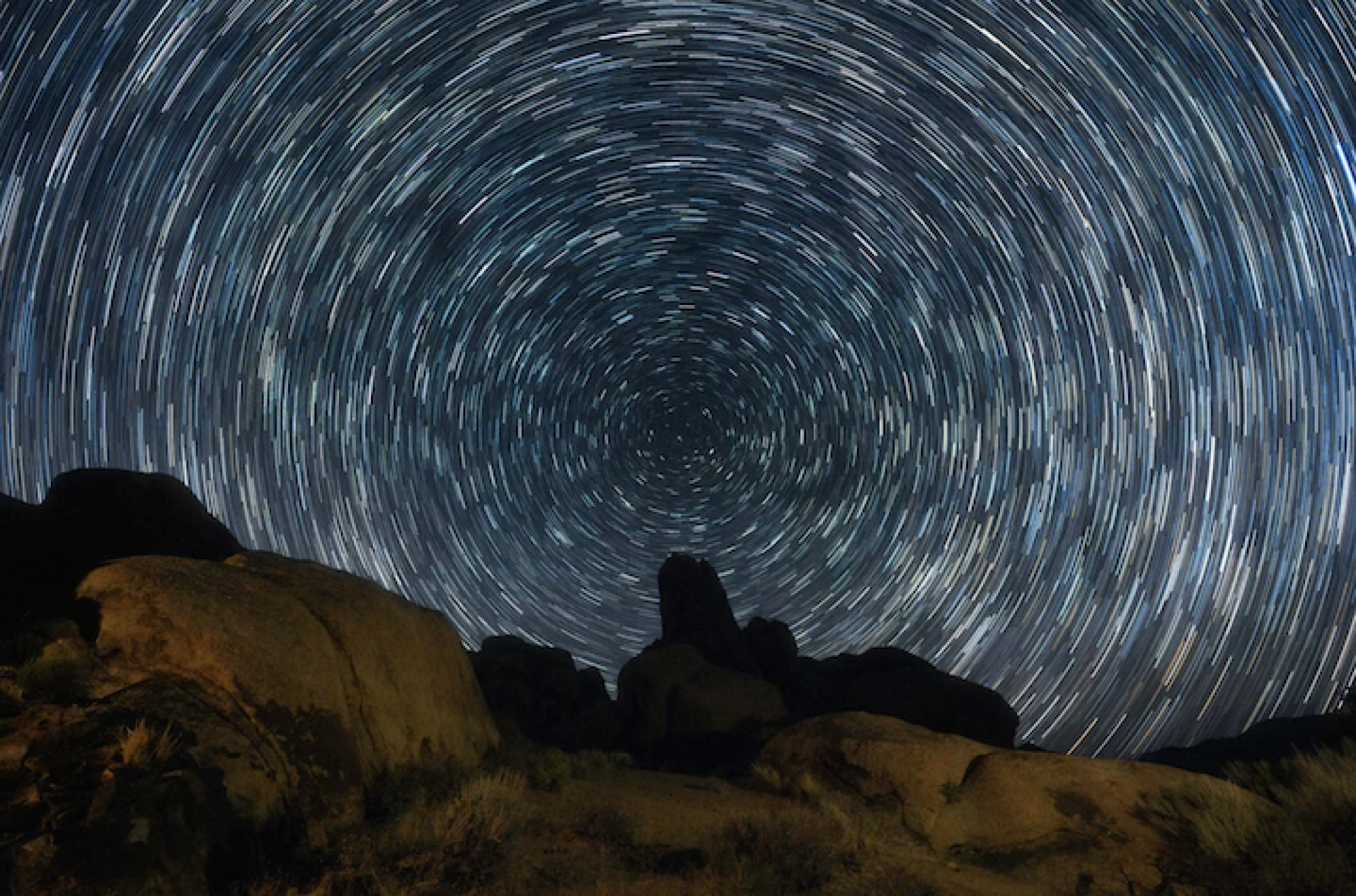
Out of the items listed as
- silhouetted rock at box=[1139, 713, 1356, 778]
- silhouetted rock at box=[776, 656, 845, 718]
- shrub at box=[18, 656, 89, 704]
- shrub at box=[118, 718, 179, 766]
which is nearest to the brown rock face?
shrub at box=[18, 656, 89, 704]

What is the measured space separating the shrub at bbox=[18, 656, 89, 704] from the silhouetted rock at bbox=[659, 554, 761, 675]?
30.7m

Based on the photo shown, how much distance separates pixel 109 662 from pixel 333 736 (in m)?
2.79

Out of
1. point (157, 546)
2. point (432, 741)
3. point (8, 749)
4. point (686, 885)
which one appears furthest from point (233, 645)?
point (157, 546)

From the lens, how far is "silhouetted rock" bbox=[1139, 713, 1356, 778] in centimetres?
3047

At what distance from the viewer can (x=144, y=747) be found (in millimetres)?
7488

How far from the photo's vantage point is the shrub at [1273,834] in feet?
27.9

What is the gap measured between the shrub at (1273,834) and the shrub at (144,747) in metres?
11.7

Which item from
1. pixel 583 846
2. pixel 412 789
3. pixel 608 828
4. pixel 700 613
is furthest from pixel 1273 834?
pixel 700 613

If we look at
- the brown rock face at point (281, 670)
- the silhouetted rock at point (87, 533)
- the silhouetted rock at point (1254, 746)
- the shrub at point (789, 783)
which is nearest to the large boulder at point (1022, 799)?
the shrub at point (789, 783)

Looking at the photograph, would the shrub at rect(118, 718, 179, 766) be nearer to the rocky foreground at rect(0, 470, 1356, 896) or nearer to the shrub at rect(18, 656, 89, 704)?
the rocky foreground at rect(0, 470, 1356, 896)

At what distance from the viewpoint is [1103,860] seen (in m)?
10.4

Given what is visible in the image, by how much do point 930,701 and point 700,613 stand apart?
13.2 meters

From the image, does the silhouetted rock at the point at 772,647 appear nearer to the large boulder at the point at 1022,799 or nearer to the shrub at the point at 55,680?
the large boulder at the point at 1022,799

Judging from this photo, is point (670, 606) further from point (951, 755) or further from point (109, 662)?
point (109, 662)
